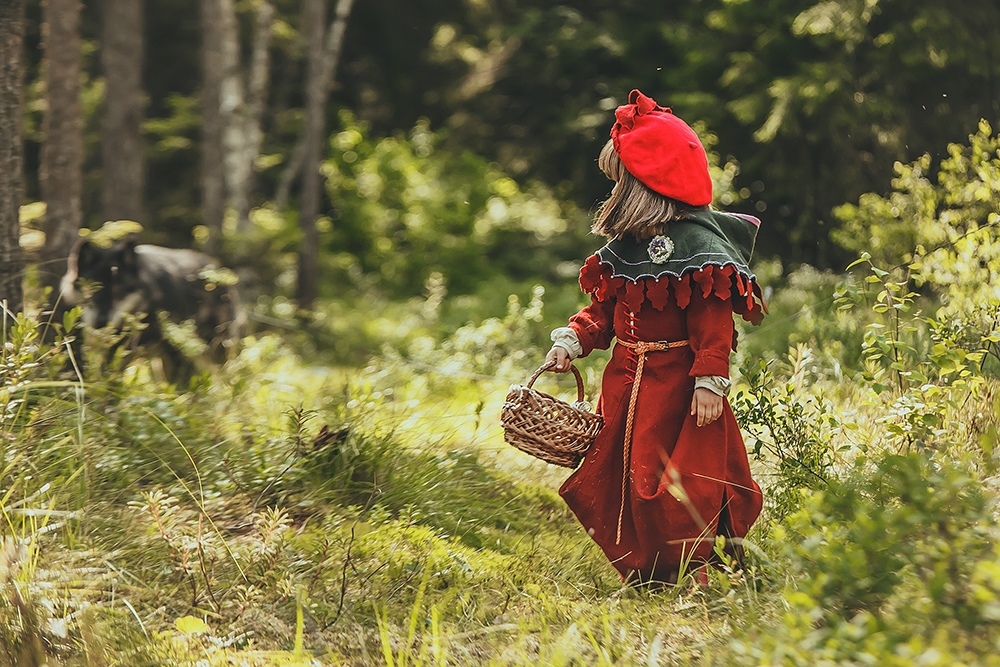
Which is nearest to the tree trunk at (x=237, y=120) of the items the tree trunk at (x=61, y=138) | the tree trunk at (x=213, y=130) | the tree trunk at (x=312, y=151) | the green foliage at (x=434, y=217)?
the tree trunk at (x=213, y=130)

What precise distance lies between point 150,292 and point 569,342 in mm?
4632

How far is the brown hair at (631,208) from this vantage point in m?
3.82

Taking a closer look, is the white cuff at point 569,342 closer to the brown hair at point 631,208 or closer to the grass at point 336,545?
the brown hair at point 631,208

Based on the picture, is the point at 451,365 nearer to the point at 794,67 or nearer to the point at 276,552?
the point at 276,552

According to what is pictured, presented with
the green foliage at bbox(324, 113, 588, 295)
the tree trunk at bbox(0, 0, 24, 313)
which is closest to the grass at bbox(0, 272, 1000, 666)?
the tree trunk at bbox(0, 0, 24, 313)

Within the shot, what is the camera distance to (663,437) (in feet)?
12.7

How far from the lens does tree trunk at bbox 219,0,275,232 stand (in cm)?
1348

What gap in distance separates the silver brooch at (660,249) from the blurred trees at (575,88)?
16.5 ft

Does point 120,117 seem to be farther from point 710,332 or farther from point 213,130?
point 710,332

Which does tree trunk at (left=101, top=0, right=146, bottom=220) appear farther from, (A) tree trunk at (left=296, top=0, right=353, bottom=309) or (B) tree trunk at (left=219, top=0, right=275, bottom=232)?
(A) tree trunk at (left=296, top=0, right=353, bottom=309)

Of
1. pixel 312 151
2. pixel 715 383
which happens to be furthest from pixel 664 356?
pixel 312 151

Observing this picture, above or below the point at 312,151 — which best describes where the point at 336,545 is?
below

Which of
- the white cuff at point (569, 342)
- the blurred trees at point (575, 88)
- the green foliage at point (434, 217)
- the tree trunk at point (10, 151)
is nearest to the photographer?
the white cuff at point (569, 342)

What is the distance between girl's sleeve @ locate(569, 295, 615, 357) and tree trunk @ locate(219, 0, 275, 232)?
10.5 metres
